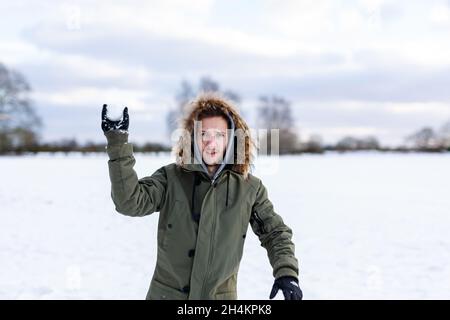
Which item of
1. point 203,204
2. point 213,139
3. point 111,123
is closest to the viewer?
point 111,123

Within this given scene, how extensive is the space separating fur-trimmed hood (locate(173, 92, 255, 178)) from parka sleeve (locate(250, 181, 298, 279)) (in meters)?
0.14

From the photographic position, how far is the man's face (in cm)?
218

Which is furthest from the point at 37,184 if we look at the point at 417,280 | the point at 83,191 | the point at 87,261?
the point at 417,280

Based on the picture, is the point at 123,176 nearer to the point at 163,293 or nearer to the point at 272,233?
the point at 163,293

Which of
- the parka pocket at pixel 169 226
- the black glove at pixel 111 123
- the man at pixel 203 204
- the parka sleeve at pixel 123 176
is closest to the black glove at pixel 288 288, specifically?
the man at pixel 203 204

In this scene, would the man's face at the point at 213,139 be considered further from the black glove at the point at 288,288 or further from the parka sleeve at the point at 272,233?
the black glove at the point at 288,288

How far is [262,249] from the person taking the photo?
737 centimetres

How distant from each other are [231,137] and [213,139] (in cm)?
9

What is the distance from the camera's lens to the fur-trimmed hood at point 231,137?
2229 millimetres

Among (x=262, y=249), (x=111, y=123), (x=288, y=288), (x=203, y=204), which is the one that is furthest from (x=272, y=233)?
(x=262, y=249)

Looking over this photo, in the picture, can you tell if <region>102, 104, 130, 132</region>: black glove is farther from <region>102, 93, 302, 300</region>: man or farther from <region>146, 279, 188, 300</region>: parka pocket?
<region>146, 279, 188, 300</region>: parka pocket

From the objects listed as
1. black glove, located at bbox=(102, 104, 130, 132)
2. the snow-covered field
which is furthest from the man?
the snow-covered field
